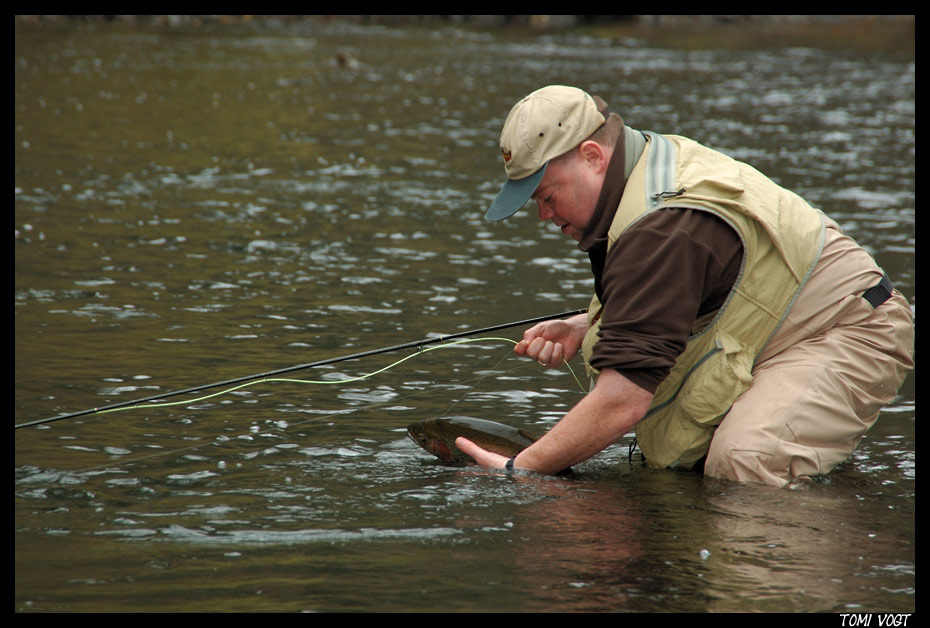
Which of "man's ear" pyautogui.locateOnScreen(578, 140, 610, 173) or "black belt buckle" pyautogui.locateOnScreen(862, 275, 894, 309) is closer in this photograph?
"man's ear" pyautogui.locateOnScreen(578, 140, 610, 173)

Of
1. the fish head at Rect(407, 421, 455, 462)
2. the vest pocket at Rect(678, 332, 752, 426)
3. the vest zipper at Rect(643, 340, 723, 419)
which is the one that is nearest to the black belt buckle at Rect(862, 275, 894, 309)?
the vest pocket at Rect(678, 332, 752, 426)

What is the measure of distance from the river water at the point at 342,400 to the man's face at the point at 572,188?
108 centimetres

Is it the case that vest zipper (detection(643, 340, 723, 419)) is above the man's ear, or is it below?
below

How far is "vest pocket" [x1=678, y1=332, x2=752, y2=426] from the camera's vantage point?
14.0ft

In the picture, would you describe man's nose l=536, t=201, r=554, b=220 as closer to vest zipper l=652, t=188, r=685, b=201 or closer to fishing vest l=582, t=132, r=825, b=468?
fishing vest l=582, t=132, r=825, b=468

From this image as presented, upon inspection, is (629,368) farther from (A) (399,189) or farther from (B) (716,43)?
(B) (716,43)

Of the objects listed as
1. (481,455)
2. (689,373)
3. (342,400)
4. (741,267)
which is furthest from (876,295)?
(342,400)

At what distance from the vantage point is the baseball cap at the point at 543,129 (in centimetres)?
404

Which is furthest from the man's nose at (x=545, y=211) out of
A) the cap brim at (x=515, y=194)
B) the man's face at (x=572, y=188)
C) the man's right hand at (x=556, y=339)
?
the man's right hand at (x=556, y=339)

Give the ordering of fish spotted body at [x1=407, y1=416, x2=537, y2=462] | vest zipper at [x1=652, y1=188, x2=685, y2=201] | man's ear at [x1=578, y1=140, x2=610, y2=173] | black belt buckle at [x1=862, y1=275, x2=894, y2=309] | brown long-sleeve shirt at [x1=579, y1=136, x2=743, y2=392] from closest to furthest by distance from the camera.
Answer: brown long-sleeve shirt at [x1=579, y1=136, x2=743, y2=392] → vest zipper at [x1=652, y1=188, x2=685, y2=201] → man's ear at [x1=578, y1=140, x2=610, y2=173] → black belt buckle at [x1=862, y1=275, x2=894, y2=309] → fish spotted body at [x1=407, y1=416, x2=537, y2=462]

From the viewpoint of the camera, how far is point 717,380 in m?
4.29

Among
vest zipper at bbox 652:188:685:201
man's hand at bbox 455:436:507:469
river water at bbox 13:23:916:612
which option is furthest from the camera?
man's hand at bbox 455:436:507:469

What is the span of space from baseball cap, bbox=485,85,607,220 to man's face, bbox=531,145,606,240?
52 mm

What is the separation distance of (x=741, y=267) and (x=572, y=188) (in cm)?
68
